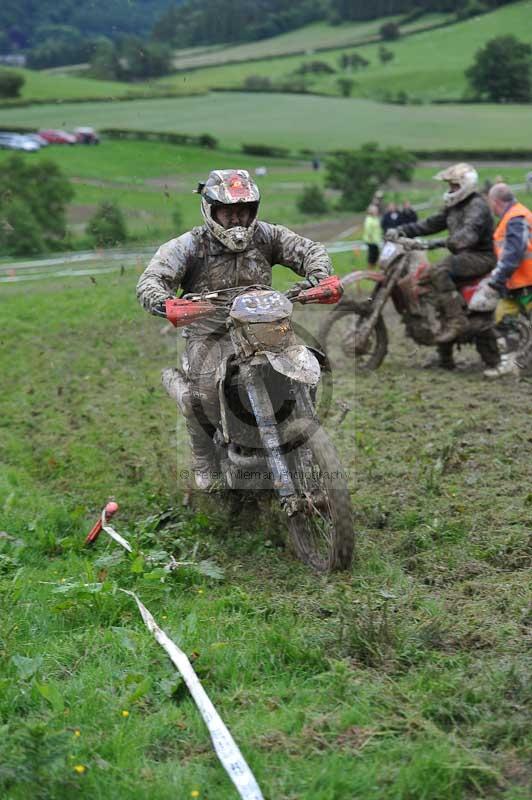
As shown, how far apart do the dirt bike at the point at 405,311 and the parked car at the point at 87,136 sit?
3413 centimetres

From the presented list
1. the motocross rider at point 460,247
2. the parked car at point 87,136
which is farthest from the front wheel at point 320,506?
the parked car at point 87,136

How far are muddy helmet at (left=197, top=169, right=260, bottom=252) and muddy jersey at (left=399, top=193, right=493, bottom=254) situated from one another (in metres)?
4.63

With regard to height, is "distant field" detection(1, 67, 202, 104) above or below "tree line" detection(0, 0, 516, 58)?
below

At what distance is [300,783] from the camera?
3.78m

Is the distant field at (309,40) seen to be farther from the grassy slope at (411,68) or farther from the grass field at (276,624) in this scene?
A: the grass field at (276,624)

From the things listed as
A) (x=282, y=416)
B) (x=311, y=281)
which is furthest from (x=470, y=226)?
(x=282, y=416)

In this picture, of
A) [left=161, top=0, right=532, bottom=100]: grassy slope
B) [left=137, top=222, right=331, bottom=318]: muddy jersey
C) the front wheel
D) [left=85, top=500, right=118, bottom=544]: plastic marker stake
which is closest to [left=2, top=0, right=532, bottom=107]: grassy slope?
[left=161, top=0, right=532, bottom=100]: grassy slope

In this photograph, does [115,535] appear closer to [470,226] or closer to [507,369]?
[507,369]

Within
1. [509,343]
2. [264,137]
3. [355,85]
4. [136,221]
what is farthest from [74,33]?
[355,85]

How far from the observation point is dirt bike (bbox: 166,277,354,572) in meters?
5.81

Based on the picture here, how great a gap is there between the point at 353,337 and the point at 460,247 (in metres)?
1.53

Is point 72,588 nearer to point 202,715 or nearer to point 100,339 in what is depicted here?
point 202,715

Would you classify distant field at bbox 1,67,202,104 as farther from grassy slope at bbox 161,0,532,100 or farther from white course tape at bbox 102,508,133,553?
white course tape at bbox 102,508,133,553

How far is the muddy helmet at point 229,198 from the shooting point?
6.52m
